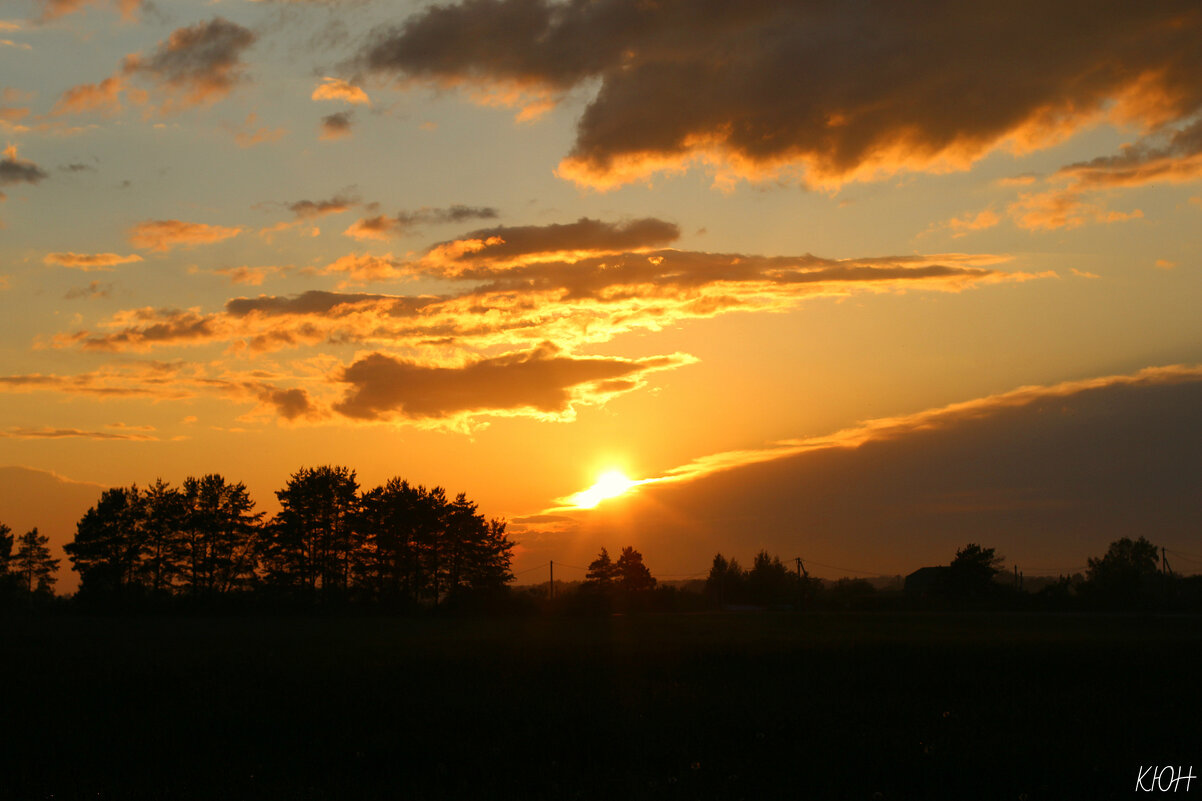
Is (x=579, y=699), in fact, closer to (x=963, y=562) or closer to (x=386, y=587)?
(x=386, y=587)

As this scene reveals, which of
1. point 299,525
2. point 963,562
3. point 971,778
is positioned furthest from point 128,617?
point 963,562

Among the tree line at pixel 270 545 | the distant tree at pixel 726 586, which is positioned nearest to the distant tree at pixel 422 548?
the tree line at pixel 270 545

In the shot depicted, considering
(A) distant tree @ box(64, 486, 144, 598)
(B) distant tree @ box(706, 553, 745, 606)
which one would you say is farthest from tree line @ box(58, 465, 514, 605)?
(B) distant tree @ box(706, 553, 745, 606)

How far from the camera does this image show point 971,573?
10431 centimetres

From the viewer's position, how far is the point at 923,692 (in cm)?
2206

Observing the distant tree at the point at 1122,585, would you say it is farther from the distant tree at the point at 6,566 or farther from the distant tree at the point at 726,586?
the distant tree at the point at 6,566

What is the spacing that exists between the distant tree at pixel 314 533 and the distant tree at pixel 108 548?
41.0ft

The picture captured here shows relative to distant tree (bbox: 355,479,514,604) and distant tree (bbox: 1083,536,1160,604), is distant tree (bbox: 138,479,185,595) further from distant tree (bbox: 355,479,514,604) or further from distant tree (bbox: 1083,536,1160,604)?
distant tree (bbox: 1083,536,1160,604)

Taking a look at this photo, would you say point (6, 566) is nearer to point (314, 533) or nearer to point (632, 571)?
point (314, 533)

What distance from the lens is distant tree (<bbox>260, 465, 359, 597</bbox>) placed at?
92.5m

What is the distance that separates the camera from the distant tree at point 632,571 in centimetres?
13077

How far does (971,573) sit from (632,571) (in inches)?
1847

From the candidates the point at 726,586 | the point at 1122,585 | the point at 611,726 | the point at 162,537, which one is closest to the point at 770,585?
the point at 726,586

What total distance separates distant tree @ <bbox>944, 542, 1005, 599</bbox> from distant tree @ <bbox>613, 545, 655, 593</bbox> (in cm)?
4196
